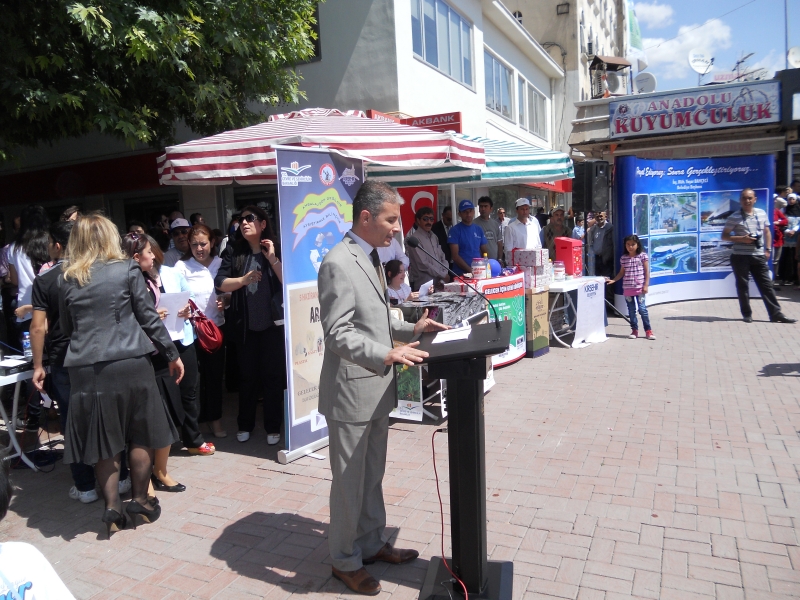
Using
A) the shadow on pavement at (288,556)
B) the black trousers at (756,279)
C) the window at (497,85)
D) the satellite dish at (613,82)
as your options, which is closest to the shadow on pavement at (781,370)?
the black trousers at (756,279)

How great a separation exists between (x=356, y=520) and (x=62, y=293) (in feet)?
7.14

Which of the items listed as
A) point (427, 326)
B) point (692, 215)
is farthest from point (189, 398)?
point (692, 215)

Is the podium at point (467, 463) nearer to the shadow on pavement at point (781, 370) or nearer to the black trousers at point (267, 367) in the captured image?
the black trousers at point (267, 367)

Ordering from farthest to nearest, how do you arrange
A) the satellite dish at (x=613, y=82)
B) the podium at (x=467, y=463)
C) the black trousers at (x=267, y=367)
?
the satellite dish at (x=613, y=82), the black trousers at (x=267, y=367), the podium at (x=467, y=463)

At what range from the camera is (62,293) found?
3666 mm

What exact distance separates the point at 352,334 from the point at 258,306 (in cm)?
255

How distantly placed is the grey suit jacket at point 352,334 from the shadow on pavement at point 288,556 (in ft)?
3.00

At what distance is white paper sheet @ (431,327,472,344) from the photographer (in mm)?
2837

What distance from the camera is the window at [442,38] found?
40.4ft

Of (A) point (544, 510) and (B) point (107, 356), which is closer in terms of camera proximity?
(B) point (107, 356)

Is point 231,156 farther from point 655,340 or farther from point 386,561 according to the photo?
point 655,340

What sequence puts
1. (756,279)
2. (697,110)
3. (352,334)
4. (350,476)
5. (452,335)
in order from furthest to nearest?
(697,110), (756,279), (350,476), (452,335), (352,334)

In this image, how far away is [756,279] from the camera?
9875mm

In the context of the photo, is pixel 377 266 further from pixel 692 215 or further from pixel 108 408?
pixel 692 215
